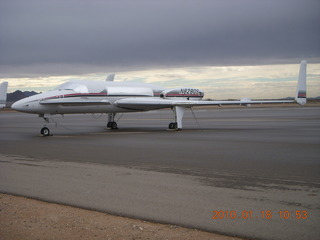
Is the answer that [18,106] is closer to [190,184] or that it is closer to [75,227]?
[190,184]

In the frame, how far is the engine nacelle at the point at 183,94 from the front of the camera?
26641 millimetres

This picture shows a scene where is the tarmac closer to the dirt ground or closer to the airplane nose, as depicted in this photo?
the dirt ground

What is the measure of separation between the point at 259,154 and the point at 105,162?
4993 millimetres

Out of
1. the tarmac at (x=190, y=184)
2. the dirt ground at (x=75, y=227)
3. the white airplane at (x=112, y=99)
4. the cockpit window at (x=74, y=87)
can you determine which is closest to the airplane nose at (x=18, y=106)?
the white airplane at (x=112, y=99)

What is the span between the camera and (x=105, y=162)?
37.7ft

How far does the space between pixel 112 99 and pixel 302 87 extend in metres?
11.8

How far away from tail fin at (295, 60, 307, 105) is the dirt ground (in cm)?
1998

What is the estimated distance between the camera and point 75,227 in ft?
18.6

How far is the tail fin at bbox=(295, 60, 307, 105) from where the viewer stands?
77.7ft

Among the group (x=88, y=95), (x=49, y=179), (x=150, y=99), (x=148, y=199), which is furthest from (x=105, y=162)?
(x=150, y=99)

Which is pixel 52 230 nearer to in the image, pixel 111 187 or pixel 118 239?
pixel 118 239

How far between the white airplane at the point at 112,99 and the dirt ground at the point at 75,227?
1492 centimetres

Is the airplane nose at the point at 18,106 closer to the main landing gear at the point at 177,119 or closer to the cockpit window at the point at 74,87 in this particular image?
the cockpit window at the point at 74,87
